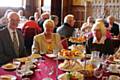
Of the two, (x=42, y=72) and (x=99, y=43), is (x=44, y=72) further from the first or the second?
(x=99, y=43)

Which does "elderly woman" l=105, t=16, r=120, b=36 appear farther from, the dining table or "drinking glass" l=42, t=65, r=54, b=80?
"drinking glass" l=42, t=65, r=54, b=80

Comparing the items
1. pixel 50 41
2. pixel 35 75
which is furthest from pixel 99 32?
pixel 35 75

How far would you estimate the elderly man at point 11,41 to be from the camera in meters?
3.62

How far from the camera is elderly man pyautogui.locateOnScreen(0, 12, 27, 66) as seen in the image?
362 centimetres

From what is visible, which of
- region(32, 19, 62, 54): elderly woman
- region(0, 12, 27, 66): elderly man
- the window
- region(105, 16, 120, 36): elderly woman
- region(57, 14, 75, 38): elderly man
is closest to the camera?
region(0, 12, 27, 66): elderly man

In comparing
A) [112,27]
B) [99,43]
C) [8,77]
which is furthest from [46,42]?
[112,27]

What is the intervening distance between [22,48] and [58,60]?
2.60 feet

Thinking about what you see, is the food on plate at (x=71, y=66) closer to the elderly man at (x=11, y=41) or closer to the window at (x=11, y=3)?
the elderly man at (x=11, y=41)

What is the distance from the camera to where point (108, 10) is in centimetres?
875

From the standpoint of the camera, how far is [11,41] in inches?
146

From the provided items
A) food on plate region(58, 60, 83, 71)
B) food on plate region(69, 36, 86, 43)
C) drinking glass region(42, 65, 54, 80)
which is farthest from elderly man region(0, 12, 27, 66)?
food on plate region(69, 36, 86, 43)

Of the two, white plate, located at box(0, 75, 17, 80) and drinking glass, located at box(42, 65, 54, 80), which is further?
drinking glass, located at box(42, 65, 54, 80)

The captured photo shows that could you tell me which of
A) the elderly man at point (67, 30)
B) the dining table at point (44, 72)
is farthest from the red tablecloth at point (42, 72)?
the elderly man at point (67, 30)

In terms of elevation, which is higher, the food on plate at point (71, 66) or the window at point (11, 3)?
the window at point (11, 3)
